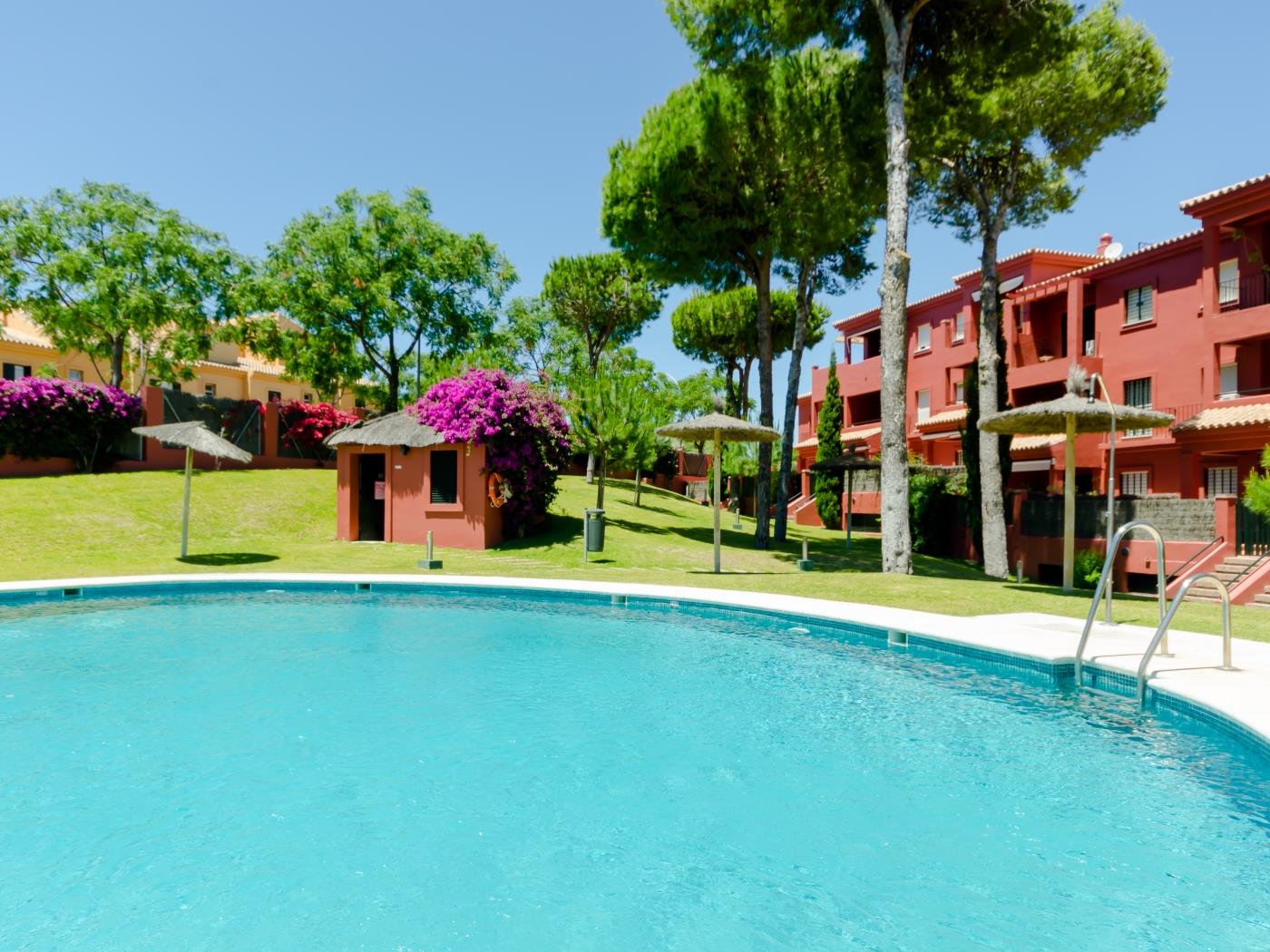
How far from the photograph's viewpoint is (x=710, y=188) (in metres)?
21.6

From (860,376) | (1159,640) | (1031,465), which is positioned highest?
(860,376)

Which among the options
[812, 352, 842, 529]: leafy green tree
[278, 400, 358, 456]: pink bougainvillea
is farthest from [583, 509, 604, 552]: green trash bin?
[278, 400, 358, 456]: pink bougainvillea

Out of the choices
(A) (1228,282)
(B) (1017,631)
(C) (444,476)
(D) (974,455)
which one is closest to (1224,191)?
(A) (1228,282)

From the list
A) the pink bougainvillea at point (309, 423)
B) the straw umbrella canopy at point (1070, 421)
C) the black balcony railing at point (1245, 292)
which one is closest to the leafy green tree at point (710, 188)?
the straw umbrella canopy at point (1070, 421)

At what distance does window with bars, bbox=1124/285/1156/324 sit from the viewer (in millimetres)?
24469

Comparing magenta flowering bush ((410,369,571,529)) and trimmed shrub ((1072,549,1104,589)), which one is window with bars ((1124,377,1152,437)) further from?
magenta flowering bush ((410,369,571,529))

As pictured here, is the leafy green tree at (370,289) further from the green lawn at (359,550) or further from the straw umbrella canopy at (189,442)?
the straw umbrella canopy at (189,442)

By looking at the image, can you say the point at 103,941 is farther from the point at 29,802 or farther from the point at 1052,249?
the point at 1052,249

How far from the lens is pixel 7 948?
3.27 meters

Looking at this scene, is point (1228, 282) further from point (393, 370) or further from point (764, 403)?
Result: point (393, 370)

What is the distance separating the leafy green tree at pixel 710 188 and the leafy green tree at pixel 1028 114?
182 inches

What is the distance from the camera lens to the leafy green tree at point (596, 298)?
143 ft

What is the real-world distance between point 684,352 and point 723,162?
23.5 metres

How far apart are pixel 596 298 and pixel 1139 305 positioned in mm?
27479
